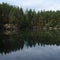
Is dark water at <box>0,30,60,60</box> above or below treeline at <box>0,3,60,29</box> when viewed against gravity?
below

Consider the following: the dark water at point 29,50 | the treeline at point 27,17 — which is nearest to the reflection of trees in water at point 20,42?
the dark water at point 29,50

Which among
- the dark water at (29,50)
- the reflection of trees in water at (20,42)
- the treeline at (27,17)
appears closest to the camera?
the dark water at (29,50)

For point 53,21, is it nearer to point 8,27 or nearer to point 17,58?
point 8,27

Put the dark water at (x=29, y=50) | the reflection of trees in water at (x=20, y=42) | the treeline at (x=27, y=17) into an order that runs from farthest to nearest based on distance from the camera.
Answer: the treeline at (x=27, y=17), the reflection of trees in water at (x=20, y=42), the dark water at (x=29, y=50)

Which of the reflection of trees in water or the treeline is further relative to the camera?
the treeline

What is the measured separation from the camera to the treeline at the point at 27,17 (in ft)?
330

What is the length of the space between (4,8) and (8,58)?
8024 cm

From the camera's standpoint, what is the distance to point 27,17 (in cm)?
12419

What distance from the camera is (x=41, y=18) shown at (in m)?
137

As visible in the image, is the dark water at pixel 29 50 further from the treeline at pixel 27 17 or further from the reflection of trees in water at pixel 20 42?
the treeline at pixel 27 17

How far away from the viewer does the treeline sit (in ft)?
330

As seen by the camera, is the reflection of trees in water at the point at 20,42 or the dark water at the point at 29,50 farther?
the reflection of trees in water at the point at 20,42

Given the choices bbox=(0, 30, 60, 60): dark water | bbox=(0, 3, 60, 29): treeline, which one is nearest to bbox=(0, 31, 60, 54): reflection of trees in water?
bbox=(0, 30, 60, 60): dark water

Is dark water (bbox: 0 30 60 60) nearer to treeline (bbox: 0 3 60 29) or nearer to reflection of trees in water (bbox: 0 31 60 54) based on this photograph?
reflection of trees in water (bbox: 0 31 60 54)
